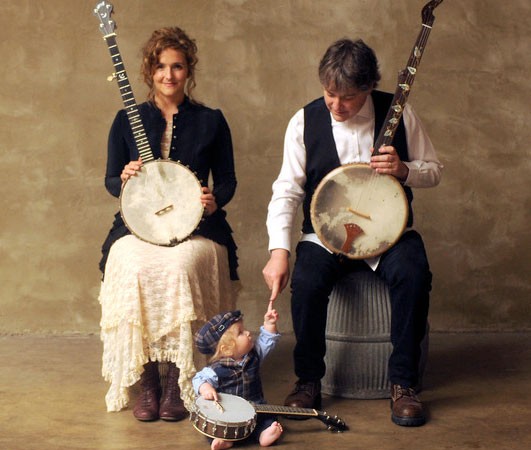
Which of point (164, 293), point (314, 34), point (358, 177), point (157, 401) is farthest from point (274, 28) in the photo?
point (157, 401)

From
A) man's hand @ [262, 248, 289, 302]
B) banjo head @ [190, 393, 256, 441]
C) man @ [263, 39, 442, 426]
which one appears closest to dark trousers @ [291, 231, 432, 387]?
man @ [263, 39, 442, 426]

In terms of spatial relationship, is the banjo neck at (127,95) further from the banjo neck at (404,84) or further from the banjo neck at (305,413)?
the banjo neck at (305,413)

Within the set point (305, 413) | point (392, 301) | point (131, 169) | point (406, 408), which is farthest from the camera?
point (131, 169)

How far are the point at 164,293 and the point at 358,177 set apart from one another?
0.84m

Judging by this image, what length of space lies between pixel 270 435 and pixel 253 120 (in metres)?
1.94

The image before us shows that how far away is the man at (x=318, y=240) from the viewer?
3547 mm

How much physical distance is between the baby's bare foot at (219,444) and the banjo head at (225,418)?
32 millimetres

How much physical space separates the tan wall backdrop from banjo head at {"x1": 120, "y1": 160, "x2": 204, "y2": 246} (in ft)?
3.60

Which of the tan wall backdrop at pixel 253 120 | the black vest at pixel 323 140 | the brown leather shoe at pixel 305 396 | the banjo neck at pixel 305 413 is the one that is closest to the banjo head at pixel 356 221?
the black vest at pixel 323 140

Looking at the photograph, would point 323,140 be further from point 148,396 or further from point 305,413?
point 148,396

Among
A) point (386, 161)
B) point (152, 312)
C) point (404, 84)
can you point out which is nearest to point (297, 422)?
point (152, 312)

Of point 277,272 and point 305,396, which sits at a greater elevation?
point 277,272

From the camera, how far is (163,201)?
376 centimetres

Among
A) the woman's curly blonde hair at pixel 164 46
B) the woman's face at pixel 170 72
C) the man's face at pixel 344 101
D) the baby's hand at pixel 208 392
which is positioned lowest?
the baby's hand at pixel 208 392
